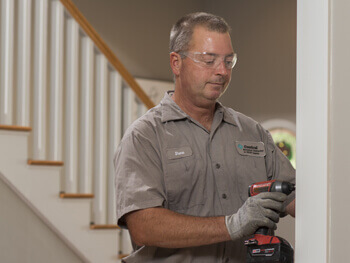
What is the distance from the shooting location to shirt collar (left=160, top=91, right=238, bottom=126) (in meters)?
2.03

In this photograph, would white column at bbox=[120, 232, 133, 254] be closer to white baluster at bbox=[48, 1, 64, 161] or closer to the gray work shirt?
white baluster at bbox=[48, 1, 64, 161]

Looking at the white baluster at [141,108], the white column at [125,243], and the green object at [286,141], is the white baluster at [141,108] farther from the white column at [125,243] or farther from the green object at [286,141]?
the green object at [286,141]

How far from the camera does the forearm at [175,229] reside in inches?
65.9

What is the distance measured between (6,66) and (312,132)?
2871mm

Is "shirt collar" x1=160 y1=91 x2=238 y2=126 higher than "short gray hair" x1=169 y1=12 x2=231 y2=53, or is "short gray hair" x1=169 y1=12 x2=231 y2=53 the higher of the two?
"short gray hair" x1=169 y1=12 x2=231 y2=53

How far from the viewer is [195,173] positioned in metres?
1.95

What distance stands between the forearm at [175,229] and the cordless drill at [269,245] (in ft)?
0.29

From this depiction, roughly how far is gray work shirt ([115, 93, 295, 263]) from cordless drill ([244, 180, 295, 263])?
0.30 metres

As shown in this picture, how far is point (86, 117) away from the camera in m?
3.92

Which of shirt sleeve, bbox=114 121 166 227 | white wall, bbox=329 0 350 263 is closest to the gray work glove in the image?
shirt sleeve, bbox=114 121 166 227

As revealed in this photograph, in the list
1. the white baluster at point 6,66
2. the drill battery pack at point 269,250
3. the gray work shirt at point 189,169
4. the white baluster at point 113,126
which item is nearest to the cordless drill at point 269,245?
the drill battery pack at point 269,250

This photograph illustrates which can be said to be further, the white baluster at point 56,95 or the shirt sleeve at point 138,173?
the white baluster at point 56,95

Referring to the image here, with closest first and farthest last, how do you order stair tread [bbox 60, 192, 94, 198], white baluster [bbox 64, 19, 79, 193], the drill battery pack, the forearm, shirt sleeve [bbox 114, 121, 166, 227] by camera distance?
the drill battery pack → the forearm → shirt sleeve [bbox 114, 121, 166, 227] → stair tread [bbox 60, 192, 94, 198] → white baluster [bbox 64, 19, 79, 193]

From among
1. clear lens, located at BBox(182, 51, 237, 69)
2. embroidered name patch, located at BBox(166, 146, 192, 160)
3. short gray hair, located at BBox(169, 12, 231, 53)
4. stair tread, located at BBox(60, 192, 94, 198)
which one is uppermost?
short gray hair, located at BBox(169, 12, 231, 53)
